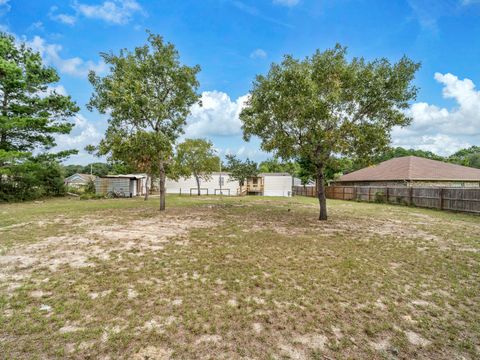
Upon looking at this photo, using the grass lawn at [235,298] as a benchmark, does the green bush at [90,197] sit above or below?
above

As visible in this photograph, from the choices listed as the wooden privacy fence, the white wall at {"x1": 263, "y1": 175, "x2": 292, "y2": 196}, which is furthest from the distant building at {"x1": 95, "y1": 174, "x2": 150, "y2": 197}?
the wooden privacy fence

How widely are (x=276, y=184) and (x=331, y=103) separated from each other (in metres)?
24.0

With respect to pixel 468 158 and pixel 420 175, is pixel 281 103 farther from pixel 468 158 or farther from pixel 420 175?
pixel 468 158

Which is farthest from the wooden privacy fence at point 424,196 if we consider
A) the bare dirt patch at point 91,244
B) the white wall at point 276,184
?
the bare dirt patch at point 91,244

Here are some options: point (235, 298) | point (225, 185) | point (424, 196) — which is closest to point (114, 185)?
point (225, 185)

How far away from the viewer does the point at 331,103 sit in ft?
27.6

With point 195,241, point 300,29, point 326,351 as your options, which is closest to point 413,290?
point 326,351

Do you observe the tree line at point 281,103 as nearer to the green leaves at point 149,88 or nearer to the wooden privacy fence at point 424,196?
the green leaves at point 149,88

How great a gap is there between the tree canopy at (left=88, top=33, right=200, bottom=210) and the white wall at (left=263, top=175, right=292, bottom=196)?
2086cm

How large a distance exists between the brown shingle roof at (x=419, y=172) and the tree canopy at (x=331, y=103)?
13.2 m

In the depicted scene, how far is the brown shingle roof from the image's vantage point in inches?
764

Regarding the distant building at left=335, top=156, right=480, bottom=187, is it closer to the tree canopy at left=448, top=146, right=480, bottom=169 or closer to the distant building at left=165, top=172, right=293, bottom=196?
the distant building at left=165, top=172, right=293, bottom=196

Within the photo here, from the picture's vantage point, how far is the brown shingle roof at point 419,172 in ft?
63.7

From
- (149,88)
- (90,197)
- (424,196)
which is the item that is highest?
(149,88)
